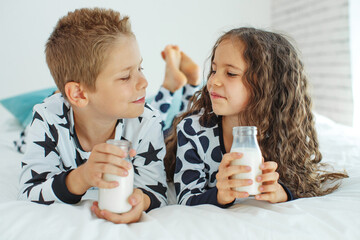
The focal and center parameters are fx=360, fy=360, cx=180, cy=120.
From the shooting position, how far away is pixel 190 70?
176 cm

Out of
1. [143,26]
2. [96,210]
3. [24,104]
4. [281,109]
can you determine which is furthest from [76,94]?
[143,26]

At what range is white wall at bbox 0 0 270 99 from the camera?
2.72 m

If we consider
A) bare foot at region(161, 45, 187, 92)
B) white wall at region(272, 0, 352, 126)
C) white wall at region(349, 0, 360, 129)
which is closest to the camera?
bare foot at region(161, 45, 187, 92)

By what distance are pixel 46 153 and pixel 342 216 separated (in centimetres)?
81

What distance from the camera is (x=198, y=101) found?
1341 mm

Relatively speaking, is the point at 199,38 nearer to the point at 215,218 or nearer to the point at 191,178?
the point at 191,178

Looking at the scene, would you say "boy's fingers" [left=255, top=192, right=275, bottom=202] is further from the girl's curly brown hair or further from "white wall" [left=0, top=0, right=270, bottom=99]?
"white wall" [left=0, top=0, right=270, bottom=99]

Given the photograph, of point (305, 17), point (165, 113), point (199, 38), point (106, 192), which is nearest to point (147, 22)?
point (199, 38)

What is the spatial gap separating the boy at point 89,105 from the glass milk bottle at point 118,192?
0.20m

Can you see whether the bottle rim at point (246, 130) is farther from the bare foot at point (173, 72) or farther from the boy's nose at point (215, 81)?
the bare foot at point (173, 72)

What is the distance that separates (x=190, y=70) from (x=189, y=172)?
2.51 feet

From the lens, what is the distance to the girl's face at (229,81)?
109cm

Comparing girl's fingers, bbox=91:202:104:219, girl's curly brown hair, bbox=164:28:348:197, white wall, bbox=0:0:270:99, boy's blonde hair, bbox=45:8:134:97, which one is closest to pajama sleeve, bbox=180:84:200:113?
girl's curly brown hair, bbox=164:28:348:197

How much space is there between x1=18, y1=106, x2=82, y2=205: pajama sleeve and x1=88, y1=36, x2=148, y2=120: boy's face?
17 centimetres
